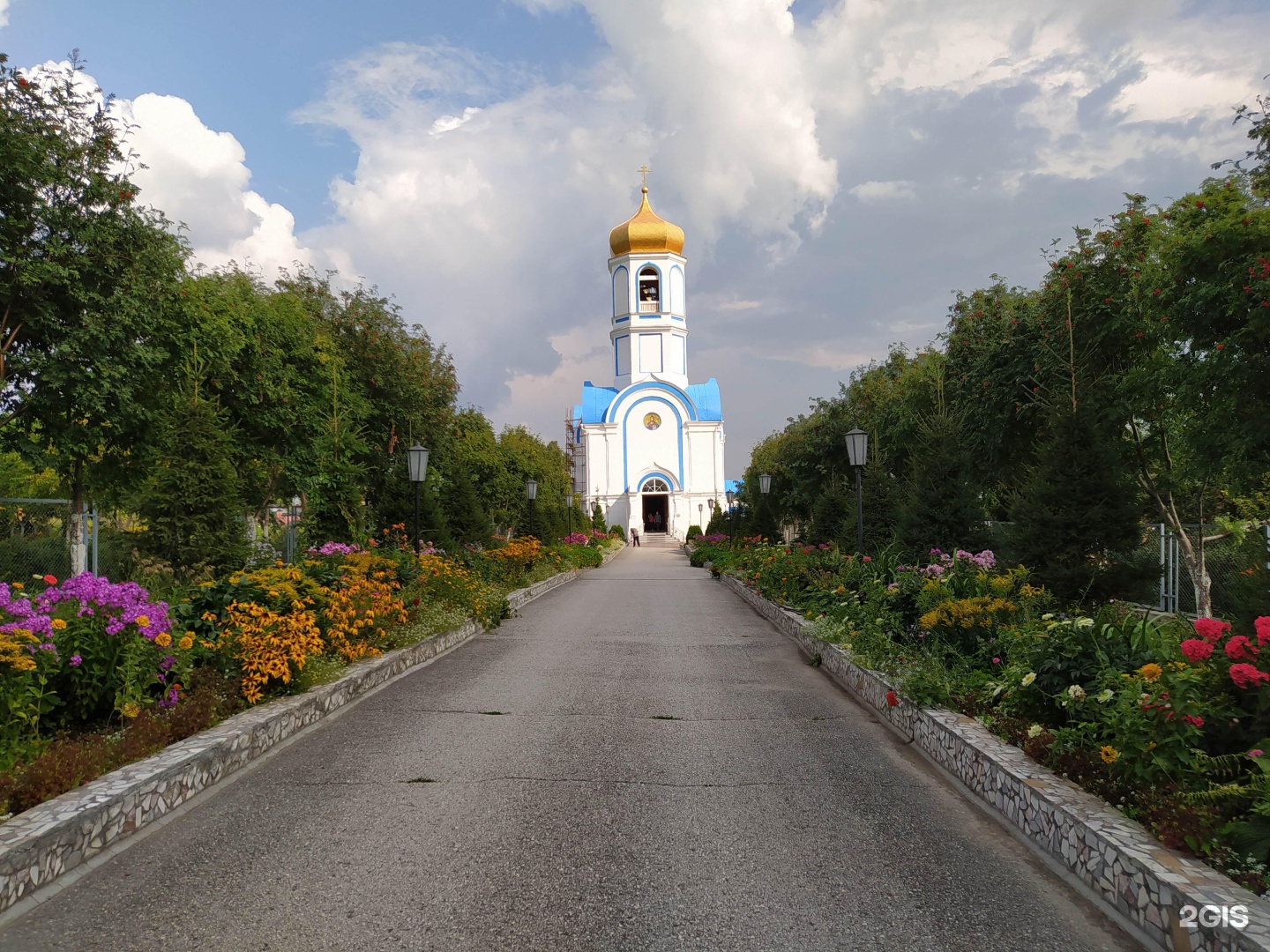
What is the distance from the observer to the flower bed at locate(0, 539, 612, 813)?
181 inches

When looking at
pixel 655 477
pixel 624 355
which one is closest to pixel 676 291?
pixel 624 355

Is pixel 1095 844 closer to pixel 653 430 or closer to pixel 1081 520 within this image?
pixel 1081 520

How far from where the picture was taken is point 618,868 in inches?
156

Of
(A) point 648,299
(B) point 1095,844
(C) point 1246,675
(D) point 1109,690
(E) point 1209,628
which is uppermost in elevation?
(A) point 648,299

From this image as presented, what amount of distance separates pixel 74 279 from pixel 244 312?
4.40 m

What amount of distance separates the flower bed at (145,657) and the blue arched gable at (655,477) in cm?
4430

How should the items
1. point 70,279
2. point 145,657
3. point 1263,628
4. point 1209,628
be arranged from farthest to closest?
point 70,279
point 145,657
point 1209,628
point 1263,628

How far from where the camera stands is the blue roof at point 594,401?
55906 mm

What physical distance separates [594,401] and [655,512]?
29.0 feet

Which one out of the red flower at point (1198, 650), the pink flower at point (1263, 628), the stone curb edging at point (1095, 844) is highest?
the pink flower at point (1263, 628)

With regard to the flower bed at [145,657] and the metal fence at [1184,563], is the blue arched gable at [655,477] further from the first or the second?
the flower bed at [145,657]

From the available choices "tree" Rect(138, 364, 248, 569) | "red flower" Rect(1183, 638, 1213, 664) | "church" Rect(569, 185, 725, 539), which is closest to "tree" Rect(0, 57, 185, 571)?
"tree" Rect(138, 364, 248, 569)

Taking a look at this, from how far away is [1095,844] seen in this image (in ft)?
12.0

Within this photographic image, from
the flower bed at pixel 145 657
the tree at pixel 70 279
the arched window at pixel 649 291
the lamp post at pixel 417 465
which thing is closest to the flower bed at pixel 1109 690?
the flower bed at pixel 145 657
